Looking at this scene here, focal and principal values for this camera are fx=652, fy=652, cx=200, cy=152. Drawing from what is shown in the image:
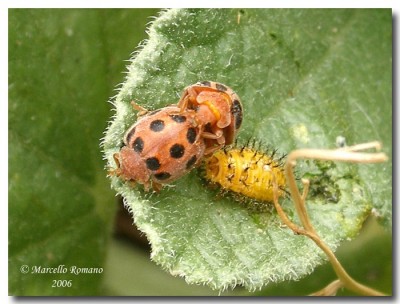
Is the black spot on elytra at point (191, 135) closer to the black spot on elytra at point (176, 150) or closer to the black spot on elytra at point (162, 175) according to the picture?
the black spot on elytra at point (176, 150)

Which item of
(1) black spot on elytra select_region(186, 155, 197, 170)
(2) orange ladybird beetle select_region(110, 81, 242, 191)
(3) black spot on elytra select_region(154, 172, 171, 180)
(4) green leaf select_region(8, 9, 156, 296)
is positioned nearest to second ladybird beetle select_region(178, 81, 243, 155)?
(2) orange ladybird beetle select_region(110, 81, 242, 191)

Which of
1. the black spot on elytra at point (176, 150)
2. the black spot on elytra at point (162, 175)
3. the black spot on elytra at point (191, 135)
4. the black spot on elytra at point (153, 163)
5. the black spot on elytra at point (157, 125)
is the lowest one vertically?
the black spot on elytra at point (162, 175)

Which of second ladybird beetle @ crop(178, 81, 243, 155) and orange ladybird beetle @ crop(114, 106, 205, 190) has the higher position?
second ladybird beetle @ crop(178, 81, 243, 155)

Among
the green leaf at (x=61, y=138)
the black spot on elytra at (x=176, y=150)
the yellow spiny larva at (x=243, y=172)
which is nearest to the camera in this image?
the black spot on elytra at (x=176, y=150)

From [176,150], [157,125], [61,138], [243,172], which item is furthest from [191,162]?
[61,138]

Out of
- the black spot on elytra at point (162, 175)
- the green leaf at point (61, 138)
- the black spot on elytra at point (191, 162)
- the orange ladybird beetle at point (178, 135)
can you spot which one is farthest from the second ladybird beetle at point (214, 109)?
the green leaf at point (61, 138)

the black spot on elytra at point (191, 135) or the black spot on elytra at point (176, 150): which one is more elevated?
the black spot on elytra at point (191, 135)

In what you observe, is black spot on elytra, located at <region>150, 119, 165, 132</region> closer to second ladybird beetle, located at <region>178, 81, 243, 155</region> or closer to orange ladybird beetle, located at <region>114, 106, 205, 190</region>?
orange ladybird beetle, located at <region>114, 106, 205, 190</region>
